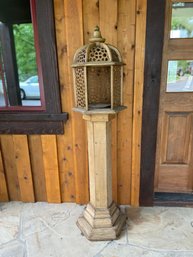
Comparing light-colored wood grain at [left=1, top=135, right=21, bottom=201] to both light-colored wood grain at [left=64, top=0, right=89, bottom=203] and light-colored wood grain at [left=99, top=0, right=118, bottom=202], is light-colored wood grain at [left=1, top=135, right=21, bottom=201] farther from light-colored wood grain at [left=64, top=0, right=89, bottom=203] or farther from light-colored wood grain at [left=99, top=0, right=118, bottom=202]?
light-colored wood grain at [left=99, top=0, right=118, bottom=202]

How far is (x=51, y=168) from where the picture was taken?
1.88 m

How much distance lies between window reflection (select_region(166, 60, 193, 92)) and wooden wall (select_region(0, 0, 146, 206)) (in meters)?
0.28

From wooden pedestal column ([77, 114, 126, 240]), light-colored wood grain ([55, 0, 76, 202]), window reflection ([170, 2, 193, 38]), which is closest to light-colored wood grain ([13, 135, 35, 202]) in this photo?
light-colored wood grain ([55, 0, 76, 202])

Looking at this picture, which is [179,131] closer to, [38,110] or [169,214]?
[169,214]

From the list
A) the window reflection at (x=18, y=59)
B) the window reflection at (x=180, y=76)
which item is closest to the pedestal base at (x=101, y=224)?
the window reflection at (x=18, y=59)

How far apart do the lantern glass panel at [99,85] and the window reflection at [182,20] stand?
0.64 metres

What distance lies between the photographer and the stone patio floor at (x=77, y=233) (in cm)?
147

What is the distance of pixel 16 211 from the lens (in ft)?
6.23

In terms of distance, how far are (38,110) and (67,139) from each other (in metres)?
0.35

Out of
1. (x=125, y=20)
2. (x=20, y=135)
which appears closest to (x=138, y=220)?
(x=20, y=135)

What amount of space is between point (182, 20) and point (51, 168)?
1638 millimetres

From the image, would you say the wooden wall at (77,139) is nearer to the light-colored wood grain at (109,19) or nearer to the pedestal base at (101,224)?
the light-colored wood grain at (109,19)

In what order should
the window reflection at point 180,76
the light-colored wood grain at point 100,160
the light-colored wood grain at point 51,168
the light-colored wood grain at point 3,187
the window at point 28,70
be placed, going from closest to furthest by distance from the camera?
the light-colored wood grain at point 100,160 < the window at point 28,70 < the window reflection at point 180,76 < the light-colored wood grain at point 51,168 < the light-colored wood grain at point 3,187

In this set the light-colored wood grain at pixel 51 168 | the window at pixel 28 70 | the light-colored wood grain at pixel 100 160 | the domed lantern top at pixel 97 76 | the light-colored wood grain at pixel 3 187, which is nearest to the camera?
the domed lantern top at pixel 97 76
